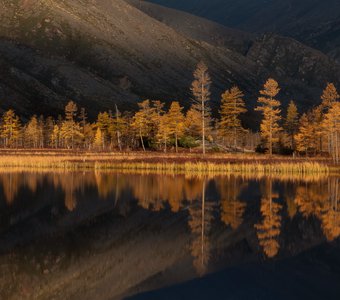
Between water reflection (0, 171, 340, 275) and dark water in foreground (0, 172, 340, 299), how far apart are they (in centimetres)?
8

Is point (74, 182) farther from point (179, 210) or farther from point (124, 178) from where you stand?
point (179, 210)

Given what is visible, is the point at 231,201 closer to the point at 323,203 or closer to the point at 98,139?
the point at 323,203

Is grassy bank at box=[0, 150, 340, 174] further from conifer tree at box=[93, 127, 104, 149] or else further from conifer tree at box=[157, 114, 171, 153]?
conifer tree at box=[93, 127, 104, 149]

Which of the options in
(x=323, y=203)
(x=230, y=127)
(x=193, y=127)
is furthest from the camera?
(x=193, y=127)

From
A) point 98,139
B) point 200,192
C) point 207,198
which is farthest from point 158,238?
point 98,139

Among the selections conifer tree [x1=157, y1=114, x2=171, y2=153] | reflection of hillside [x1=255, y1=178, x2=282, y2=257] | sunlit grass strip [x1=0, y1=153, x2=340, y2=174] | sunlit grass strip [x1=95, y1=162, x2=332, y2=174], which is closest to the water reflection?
reflection of hillside [x1=255, y1=178, x2=282, y2=257]

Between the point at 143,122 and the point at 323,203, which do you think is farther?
the point at 143,122

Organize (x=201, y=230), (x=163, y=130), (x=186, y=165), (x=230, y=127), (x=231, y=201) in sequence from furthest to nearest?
(x=163, y=130) < (x=230, y=127) < (x=186, y=165) < (x=231, y=201) < (x=201, y=230)

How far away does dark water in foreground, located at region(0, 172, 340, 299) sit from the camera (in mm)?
22062

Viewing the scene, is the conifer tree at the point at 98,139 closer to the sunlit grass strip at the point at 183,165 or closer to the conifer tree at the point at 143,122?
the conifer tree at the point at 143,122

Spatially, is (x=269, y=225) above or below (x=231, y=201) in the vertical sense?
below

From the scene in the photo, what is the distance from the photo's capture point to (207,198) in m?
44.4

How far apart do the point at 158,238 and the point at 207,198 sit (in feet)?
49.8

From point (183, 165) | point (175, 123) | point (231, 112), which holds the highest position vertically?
point (231, 112)
